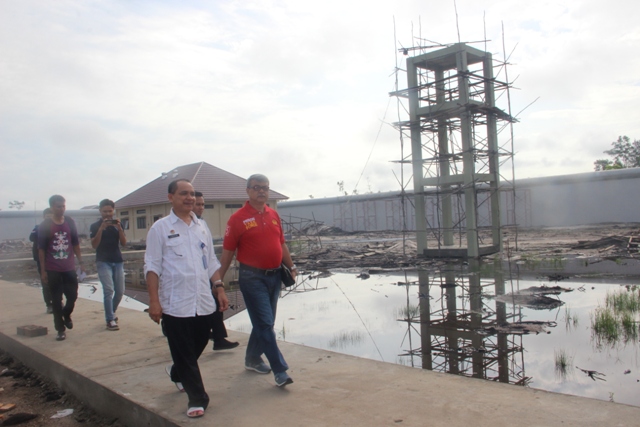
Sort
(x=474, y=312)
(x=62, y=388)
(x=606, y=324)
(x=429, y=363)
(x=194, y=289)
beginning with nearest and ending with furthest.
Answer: (x=194, y=289), (x=62, y=388), (x=429, y=363), (x=606, y=324), (x=474, y=312)

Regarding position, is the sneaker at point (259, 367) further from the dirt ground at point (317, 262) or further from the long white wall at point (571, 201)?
the long white wall at point (571, 201)

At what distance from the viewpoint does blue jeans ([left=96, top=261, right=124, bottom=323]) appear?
6949 mm

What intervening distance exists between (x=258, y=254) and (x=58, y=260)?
11.6ft

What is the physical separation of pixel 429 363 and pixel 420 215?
14916 mm

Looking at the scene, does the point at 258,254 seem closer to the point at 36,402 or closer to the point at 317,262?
the point at 36,402

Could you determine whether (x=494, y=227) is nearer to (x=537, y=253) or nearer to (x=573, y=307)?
(x=537, y=253)

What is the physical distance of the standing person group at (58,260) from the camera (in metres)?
6.59

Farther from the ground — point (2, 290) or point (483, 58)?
point (483, 58)

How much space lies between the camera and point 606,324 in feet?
23.4

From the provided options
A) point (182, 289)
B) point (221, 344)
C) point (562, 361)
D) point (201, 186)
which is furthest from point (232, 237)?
point (201, 186)

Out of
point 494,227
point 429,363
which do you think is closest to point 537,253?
point 494,227

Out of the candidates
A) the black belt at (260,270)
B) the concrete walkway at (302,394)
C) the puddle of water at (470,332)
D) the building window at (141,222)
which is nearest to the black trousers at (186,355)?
the concrete walkway at (302,394)

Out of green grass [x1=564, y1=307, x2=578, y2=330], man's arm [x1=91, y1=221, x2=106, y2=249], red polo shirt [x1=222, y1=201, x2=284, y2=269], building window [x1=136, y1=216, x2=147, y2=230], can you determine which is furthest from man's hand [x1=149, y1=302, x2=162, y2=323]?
building window [x1=136, y1=216, x2=147, y2=230]

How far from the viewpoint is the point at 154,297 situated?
12.4 ft
